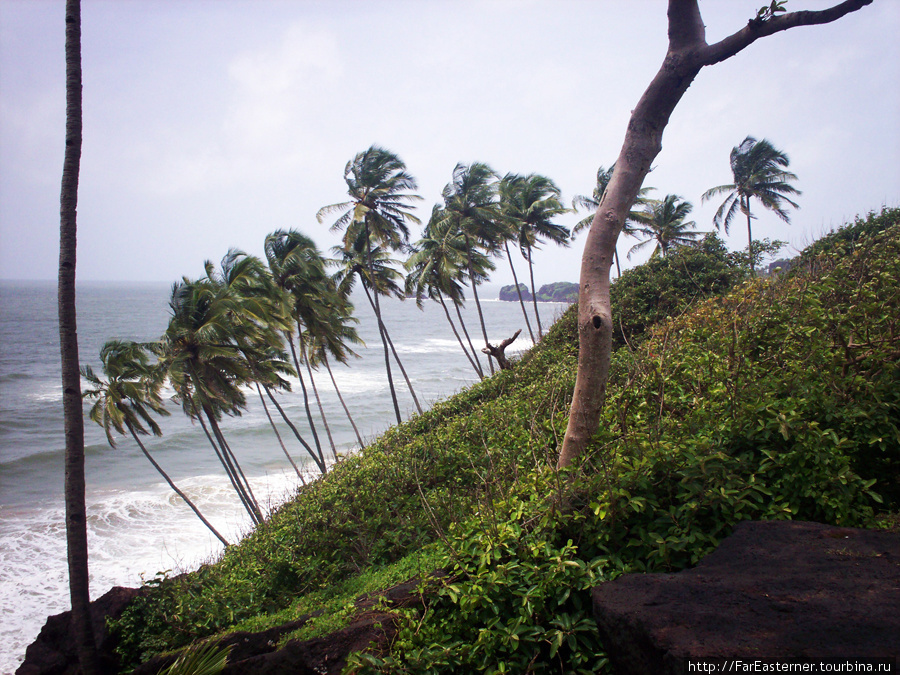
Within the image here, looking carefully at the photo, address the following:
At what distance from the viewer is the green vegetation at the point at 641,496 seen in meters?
3.04

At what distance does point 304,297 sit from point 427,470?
13.1m

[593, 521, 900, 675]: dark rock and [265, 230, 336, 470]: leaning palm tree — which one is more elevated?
[265, 230, 336, 470]: leaning palm tree

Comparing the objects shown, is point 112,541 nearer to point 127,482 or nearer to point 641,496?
point 127,482

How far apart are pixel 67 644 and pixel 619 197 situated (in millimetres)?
8521

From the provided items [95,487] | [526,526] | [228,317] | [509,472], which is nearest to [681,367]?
[509,472]

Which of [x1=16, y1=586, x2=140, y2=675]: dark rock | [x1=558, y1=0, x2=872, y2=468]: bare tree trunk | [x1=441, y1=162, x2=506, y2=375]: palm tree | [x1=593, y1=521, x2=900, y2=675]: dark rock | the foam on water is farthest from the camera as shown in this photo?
[x1=441, y1=162, x2=506, y2=375]: palm tree

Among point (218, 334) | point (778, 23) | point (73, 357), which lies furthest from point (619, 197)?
point (218, 334)

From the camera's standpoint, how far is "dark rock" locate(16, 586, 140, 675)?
6219 millimetres

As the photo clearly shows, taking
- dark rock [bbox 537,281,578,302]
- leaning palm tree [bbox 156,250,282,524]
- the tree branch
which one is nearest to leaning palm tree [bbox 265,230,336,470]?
leaning palm tree [bbox 156,250,282,524]

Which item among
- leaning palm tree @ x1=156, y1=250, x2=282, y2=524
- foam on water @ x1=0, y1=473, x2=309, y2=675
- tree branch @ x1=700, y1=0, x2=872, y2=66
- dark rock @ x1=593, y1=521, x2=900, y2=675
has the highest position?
tree branch @ x1=700, y1=0, x2=872, y2=66

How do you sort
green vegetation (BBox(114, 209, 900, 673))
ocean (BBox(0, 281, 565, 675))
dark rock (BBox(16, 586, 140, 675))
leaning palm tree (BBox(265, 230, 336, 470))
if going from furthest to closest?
leaning palm tree (BBox(265, 230, 336, 470)) < ocean (BBox(0, 281, 565, 675)) < dark rock (BBox(16, 586, 140, 675)) < green vegetation (BBox(114, 209, 900, 673))

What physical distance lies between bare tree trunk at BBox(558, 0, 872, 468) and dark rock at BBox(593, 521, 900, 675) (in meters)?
1.39

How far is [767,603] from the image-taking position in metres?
2.33

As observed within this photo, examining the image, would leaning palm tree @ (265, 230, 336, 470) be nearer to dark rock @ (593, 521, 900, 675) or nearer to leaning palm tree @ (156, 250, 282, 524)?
leaning palm tree @ (156, 250, 282, 524)
